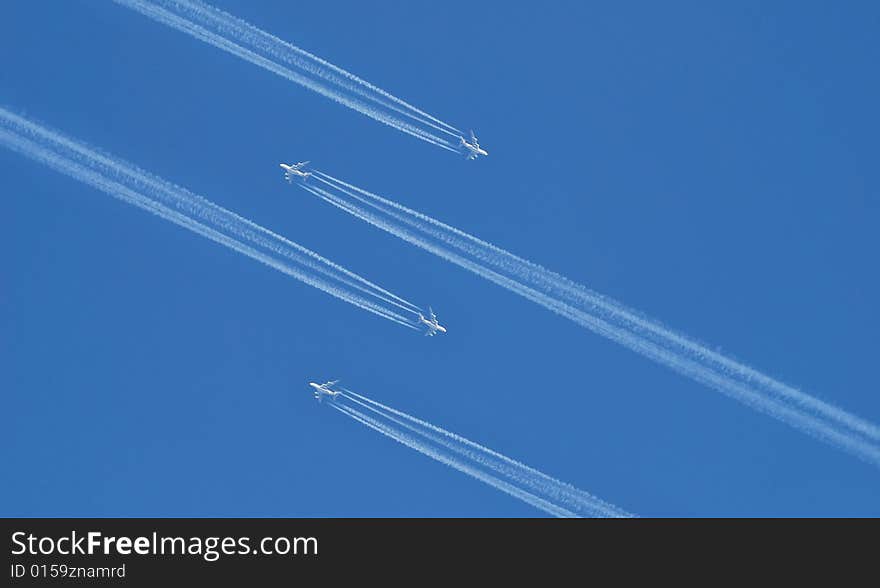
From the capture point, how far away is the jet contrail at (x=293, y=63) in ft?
60.4

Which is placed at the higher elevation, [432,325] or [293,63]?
[293,63]

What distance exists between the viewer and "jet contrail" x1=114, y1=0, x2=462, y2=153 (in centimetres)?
1842

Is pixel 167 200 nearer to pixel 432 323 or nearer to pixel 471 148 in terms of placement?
pixel 432 323

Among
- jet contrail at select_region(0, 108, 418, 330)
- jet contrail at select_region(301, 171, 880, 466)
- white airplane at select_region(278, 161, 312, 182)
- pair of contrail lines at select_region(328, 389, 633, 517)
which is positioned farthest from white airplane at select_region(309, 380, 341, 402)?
white airplane at select_region(278, 161, 312, 182)

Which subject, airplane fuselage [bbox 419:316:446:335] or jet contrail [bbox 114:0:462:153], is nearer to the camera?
jet contrail [bbox 114:0:462:153]

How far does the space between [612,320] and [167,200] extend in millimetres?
9115

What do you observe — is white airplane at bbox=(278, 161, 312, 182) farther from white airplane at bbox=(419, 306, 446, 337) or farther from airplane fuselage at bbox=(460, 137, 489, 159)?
white airplane at bbox=(419, 306, 446, 337)

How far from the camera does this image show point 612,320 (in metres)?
19.1

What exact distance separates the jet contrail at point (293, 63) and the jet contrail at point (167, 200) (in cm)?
293

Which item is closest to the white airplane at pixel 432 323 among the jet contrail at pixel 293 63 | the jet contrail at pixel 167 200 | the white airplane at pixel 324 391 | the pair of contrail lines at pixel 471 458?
the jet contrail at pixel 167 200

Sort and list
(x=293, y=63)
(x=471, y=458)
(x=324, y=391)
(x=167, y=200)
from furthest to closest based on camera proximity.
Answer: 1. (x=471, y=458)
2. (x=324, y=391)
3. (x=293, y=63)
4. (x=167, y=200)

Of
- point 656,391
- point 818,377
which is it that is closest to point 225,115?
point 656,391

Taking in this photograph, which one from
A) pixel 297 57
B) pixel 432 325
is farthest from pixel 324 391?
pixel 297 57

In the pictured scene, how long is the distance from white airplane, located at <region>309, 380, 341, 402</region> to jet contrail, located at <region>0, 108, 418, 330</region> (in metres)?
2.00
